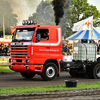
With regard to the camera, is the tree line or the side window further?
the tree line

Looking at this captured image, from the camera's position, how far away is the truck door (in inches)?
581

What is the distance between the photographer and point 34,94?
32.1ft

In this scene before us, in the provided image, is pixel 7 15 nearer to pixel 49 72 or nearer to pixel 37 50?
pixel 49 72

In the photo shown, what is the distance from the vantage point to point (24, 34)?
14836mm

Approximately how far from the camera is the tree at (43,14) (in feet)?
279

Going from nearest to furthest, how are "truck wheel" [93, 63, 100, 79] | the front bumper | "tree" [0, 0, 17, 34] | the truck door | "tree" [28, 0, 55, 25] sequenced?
the front bumper, the truck door, "truck wheel" [93, 63, 100, 79], "tree" [0, 0, 17, 34], "tree" [28, 0, 55, 25]

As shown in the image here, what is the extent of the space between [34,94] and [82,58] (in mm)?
7388

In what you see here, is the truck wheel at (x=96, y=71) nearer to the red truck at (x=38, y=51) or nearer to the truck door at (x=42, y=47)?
the red truck at (x=38, y=51)

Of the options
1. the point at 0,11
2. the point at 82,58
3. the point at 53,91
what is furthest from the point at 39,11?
the point at 53,91

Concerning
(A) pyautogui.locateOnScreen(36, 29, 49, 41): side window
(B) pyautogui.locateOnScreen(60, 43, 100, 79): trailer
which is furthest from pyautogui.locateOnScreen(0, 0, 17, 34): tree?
(A) pyautogui.locateOnScreen(36, 29, 49, 41): side window

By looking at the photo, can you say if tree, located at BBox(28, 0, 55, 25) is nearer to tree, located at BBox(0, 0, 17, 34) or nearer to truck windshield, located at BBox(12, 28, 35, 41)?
tree, located at BBox(0, 0, 17, 34)

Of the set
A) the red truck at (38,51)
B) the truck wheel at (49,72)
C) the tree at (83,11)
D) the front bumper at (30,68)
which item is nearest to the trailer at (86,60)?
the red truck at (38,51)

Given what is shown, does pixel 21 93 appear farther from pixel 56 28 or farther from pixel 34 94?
pixel 56 28

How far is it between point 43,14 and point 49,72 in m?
73.9
